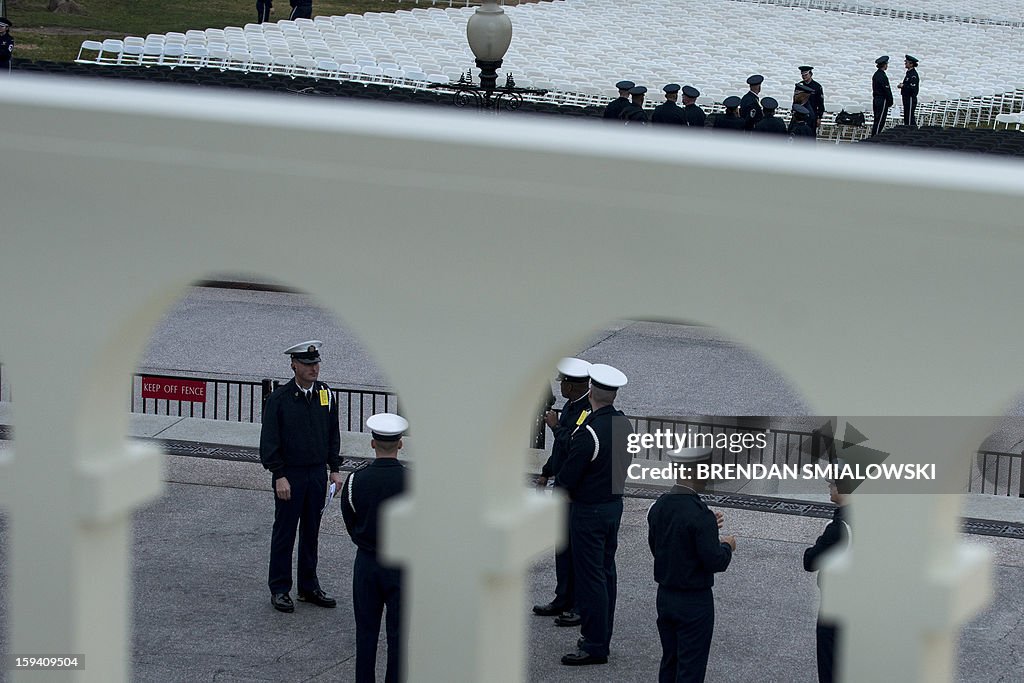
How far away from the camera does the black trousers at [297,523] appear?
31.6ft

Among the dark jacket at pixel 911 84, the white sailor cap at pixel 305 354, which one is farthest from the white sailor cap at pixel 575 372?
the dark jacket at pixel 911 84

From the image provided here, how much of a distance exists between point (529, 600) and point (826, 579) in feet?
23.3

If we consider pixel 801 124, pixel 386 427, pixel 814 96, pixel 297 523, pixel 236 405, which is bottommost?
pixel 236 405

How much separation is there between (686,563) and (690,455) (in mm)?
520

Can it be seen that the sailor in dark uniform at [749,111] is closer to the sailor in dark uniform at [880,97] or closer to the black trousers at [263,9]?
the sailor in dark uniform at [880,97]

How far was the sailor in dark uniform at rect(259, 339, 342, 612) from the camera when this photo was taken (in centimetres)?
949

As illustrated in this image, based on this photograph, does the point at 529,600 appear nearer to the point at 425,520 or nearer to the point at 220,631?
the point at 220,631

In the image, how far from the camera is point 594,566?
9102 millimetres

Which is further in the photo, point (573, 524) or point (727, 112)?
point (727, 112)

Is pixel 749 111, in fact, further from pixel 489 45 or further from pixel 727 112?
pixel 489 45

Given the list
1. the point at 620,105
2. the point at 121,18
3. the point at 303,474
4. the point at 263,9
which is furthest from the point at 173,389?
the point at 121,18

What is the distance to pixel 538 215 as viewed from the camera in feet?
10.6

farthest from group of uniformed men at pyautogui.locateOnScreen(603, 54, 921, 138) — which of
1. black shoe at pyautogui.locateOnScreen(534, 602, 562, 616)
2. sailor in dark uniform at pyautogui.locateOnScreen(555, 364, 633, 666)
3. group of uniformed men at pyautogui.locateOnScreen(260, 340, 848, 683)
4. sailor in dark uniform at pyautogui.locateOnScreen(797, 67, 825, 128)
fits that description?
sailor in dark uniform at pyautogui.locateOnScreen(555, 364, 633, 666)

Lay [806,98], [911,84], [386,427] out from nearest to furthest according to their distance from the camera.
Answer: [386,427] < [806,98] < [911,84]
